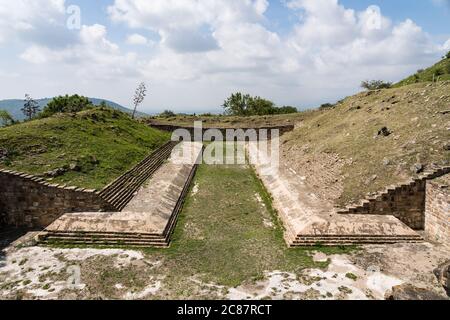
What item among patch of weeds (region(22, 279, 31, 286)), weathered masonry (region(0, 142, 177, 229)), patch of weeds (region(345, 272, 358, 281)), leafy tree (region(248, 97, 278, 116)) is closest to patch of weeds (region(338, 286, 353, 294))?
patch of weeds (region(345, 272, 358, 281))

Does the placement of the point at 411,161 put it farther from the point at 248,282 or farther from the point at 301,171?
the point at 248,282

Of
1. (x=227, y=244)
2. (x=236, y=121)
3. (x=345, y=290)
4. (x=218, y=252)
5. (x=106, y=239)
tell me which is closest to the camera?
(x=345, y=290)

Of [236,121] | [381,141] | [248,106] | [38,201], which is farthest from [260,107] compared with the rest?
[38,201]

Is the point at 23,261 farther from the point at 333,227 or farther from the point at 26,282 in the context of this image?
the point at 333,227

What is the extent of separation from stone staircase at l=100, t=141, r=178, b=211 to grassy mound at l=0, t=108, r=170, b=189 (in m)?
0.34

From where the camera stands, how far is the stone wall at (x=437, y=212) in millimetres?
8742

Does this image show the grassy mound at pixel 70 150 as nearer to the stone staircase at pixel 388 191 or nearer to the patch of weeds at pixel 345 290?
the patch of weeds at pixel 345 290

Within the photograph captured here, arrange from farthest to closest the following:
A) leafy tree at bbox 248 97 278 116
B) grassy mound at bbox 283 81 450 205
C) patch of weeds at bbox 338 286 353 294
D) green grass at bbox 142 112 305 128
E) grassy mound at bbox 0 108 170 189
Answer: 1. leafy tree at bbox 248 97 278 116
2. green grass at bbox 142 112 305 128
3. grassy mound at bbox 0 108 170 189
4. grassy mound at bbox 283 81 450 205
5. patch of weeds at bbox 338 286 353 294

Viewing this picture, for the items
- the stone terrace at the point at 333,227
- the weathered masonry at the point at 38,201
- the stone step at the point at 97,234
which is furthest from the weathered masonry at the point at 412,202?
the weathered masonry at the point at 38,201

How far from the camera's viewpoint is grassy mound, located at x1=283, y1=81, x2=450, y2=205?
11016 mm

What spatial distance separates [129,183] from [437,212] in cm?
1064

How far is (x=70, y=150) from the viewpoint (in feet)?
45.9

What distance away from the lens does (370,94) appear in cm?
2294

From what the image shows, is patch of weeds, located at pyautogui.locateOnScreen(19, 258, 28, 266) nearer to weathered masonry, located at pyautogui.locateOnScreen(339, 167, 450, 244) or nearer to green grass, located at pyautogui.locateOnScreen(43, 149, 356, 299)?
green grass, located at pyautogui.locateOnScreen(43, 149, 356, 299)
